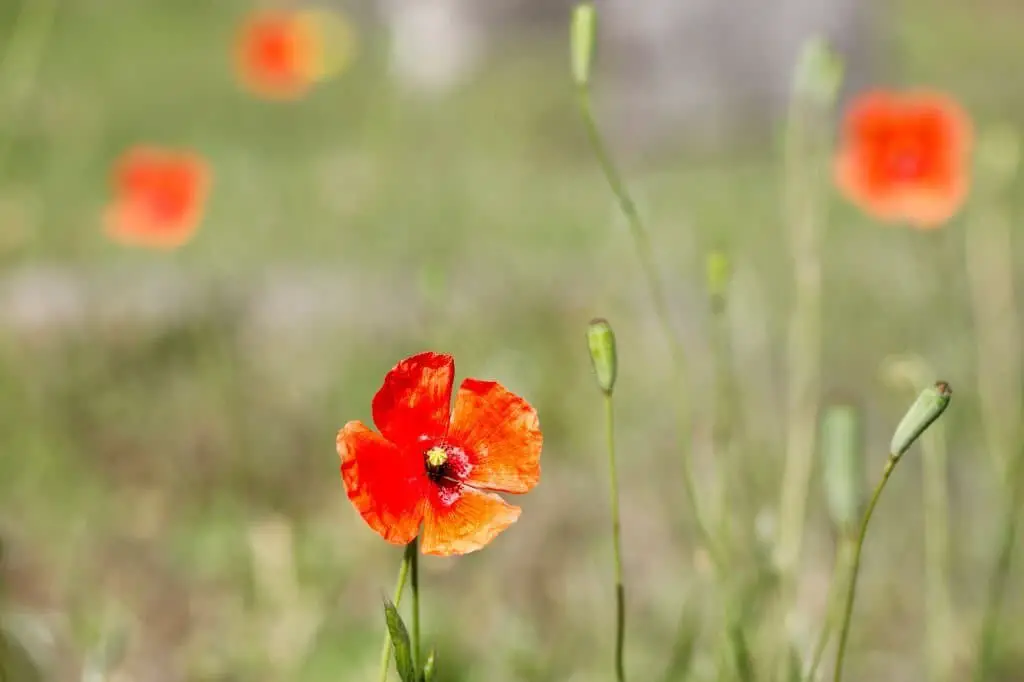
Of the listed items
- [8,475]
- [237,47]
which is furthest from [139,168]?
[237,47]

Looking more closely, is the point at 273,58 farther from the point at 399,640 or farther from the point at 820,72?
the point at 399,640

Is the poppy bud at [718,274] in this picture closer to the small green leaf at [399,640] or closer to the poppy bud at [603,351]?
the poppy bud at [603,351]

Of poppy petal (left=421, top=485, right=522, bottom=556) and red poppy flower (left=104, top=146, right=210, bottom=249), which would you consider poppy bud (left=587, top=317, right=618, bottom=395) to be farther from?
red poppy flower (left=104, top=146, right=210, bottom=249)

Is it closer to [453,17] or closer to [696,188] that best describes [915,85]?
[696,188]

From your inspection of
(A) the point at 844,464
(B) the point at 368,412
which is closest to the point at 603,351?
(A) the point at 844,464

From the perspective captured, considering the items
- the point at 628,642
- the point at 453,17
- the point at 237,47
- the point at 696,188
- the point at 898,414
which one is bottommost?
the point at 628,642
